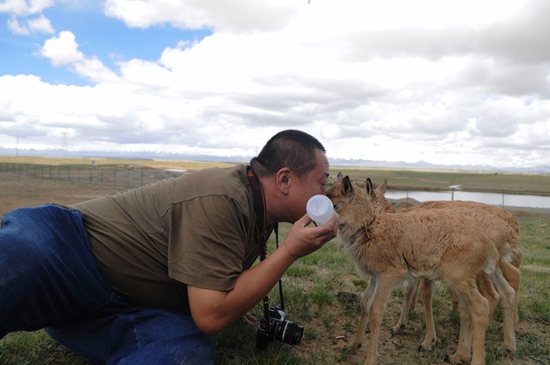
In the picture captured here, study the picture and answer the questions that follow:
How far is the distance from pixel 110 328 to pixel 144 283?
→ 0.53 m

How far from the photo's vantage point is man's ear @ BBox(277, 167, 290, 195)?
3.69m

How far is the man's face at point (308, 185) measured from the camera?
12.3 ft

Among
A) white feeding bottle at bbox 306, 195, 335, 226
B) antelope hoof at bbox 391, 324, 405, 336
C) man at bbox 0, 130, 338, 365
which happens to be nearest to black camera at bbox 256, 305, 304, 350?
man at bbox 0, 130, 338, 365

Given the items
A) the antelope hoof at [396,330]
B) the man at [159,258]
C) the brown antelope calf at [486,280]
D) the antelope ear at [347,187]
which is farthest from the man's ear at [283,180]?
the antelope hoof at [396,330]

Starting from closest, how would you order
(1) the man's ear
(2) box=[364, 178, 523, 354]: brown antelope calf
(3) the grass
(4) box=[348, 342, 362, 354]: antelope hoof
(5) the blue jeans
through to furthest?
(5) the blue jeans, (1) the man's ear, (3) the grass, (4) box=[348, 342, 362, 354]: antelope hoof, (2) box=[364, 178, 523, 354]: brown antelope calf

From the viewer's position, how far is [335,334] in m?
5.17

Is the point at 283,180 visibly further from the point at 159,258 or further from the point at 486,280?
the point at 486,280

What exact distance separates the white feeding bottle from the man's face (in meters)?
Result: 0.27

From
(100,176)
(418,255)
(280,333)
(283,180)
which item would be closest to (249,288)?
(283,180)

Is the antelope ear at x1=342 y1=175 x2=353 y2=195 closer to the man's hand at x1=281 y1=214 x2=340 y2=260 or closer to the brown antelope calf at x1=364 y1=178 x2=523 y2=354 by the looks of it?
the brown antelope calf at x1=364 y1=178 x2=523 y2=354

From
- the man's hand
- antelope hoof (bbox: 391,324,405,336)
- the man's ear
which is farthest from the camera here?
antelope hoof (bbox: 391,324,405,336)

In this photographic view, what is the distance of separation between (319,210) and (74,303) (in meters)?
2.23

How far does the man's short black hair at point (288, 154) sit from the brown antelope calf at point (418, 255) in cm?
124

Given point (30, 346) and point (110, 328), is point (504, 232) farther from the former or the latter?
point (30, 346)
